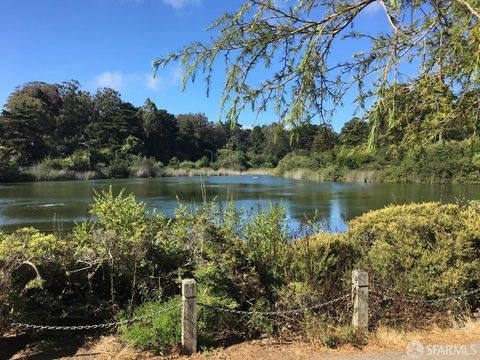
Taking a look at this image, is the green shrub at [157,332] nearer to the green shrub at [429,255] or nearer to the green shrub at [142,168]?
the green shrub at [429,255]

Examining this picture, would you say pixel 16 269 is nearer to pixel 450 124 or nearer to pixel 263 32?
pixel 263 32

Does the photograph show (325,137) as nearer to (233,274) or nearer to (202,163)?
Result: (233,274)

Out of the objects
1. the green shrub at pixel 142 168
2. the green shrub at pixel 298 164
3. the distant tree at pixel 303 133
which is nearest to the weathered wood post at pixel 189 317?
the distant tree at pixel 303 133

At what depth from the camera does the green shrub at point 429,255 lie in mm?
4938

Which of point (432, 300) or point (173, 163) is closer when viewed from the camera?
point (432, 300)

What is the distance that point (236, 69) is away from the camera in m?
4.00

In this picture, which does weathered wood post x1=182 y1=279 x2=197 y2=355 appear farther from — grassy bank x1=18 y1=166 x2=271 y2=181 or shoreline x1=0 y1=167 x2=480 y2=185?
grassy bank x1=18 y1=166 x2=271 y2=181

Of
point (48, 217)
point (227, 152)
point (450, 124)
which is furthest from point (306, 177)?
point (450, 124)

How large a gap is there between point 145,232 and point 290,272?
62.8 inches

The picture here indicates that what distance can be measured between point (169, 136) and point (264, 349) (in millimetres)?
97164

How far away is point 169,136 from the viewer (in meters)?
99.8

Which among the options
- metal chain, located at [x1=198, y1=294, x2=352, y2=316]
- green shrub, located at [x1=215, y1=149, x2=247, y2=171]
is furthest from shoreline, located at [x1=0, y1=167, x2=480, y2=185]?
metal chain, located at [x1=198, y1=294, x2=352, y2=316]

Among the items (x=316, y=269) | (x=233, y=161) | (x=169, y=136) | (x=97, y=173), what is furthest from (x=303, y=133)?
(x=169, y=136)

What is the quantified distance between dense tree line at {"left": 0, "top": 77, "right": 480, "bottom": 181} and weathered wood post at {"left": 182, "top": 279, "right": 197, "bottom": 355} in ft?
4.62
